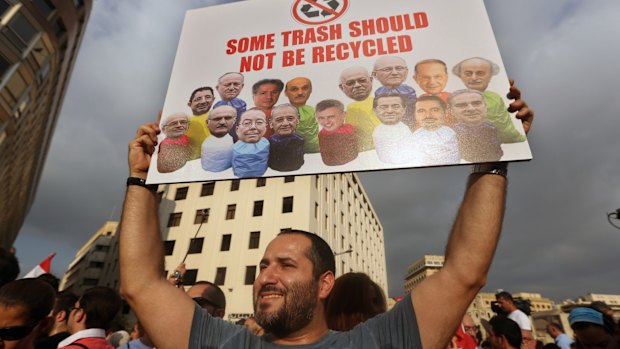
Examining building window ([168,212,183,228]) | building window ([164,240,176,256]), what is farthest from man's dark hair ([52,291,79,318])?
building window ([168,212,183,228])

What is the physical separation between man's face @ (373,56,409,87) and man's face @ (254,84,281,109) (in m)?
0.61

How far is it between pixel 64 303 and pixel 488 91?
14.6ft

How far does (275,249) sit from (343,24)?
4.90 ft


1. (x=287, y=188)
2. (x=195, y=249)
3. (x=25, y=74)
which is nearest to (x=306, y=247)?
(x=25, y=74)

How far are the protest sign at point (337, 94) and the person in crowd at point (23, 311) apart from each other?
140 cm

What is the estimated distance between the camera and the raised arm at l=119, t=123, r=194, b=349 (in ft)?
4.83

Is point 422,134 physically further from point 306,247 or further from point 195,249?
point 195,249

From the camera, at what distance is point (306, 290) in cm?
163

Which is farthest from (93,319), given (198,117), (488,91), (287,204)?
(287,204)

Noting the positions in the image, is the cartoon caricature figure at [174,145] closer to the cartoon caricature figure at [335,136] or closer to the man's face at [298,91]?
the man's face at [298,91]

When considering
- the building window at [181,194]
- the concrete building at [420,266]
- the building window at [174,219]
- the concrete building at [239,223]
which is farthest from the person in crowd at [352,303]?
the concrete building at [420,266]

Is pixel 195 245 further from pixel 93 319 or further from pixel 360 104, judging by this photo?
pixel 360 104

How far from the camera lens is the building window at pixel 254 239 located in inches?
919

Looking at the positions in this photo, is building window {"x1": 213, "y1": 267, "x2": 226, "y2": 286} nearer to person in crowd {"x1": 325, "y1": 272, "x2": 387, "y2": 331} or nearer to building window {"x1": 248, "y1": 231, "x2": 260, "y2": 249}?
building window {"x1": 248, "y1": 231, "x2": 260, "y2": 249}
